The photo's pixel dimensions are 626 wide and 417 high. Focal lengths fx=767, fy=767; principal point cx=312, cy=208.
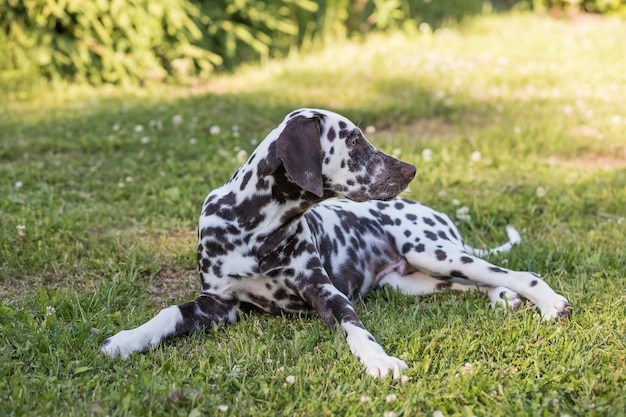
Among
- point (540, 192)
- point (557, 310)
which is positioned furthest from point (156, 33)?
point (557, 310)

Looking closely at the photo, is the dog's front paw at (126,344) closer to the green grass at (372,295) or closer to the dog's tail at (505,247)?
the green grass at (372,295)

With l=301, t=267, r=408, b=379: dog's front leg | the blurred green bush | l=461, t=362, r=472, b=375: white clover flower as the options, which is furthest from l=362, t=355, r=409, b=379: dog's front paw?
the blurred green bush

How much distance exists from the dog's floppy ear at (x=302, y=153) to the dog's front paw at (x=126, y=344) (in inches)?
45.2

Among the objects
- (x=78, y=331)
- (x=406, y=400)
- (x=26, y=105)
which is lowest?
(x=26, y=105)

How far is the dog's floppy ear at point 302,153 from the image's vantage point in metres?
3.83

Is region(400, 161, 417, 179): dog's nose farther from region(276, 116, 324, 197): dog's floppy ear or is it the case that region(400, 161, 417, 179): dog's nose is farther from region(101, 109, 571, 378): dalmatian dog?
region(276, 116, 324, 197): dog's floppy ear

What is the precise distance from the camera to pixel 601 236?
5699 mm

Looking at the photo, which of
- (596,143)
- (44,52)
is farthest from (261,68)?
(596,143)

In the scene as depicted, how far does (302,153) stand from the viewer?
3.87m

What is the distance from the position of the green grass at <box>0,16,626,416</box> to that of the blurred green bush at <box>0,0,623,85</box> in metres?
0.54

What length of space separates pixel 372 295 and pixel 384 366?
48.5 inches

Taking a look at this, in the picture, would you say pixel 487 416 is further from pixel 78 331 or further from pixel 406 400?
pixel 78 331

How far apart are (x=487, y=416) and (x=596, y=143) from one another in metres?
5.61

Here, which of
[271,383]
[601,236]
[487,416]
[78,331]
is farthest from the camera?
[601,236]
